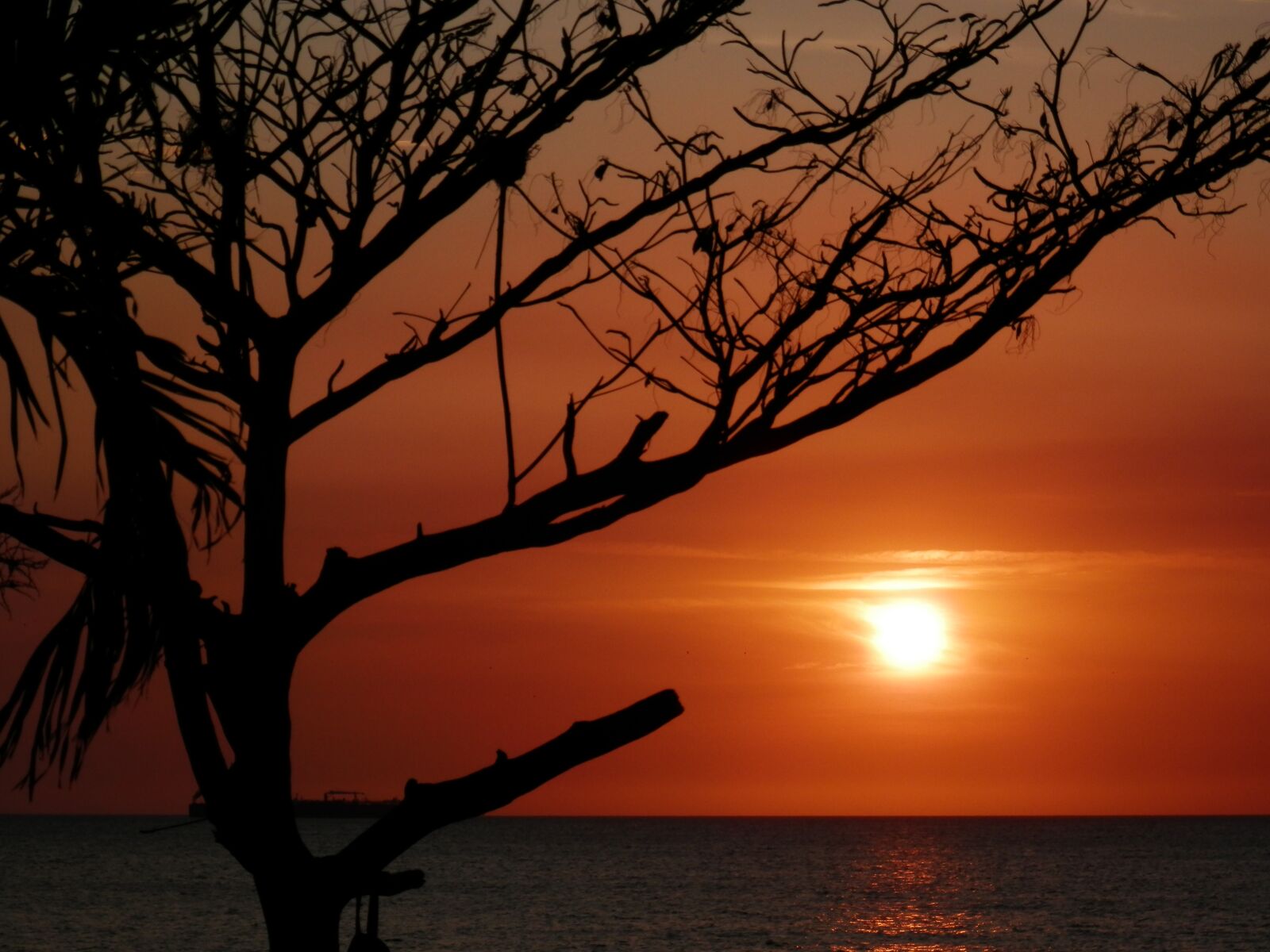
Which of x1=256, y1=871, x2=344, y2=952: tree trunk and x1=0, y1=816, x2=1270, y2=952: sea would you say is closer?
x1=256, y1=871, x2=344, y2=952: tree trunk

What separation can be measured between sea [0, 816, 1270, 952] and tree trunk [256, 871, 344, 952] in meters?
46.0

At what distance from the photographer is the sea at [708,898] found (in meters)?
59.8

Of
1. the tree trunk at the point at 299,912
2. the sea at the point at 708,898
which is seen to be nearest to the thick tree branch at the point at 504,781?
the tree trunk at the point at 299,912

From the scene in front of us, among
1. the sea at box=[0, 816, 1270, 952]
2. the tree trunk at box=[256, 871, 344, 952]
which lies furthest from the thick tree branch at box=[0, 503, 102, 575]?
the sea at box=[0, 816, 1270, 952]

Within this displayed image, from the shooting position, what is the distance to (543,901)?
77.6 m

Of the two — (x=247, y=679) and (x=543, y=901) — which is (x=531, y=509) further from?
(x=543, y=901)

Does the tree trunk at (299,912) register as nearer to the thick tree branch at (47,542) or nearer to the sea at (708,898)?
the thick tree branch at (47,542)

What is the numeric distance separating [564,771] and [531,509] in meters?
0.55

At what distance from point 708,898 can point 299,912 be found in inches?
3069

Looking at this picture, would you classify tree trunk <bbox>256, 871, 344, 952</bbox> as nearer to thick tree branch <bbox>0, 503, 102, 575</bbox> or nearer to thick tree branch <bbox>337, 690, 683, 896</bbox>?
thick tree branch <bbox>337, 690, 683, 896</bbox>

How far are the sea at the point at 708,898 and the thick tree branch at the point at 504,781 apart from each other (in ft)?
151

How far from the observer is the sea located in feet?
196

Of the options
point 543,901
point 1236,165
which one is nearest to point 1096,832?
point 543,901

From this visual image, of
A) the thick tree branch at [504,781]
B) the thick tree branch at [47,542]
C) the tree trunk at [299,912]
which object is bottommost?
the tree trunk at [299,912]
